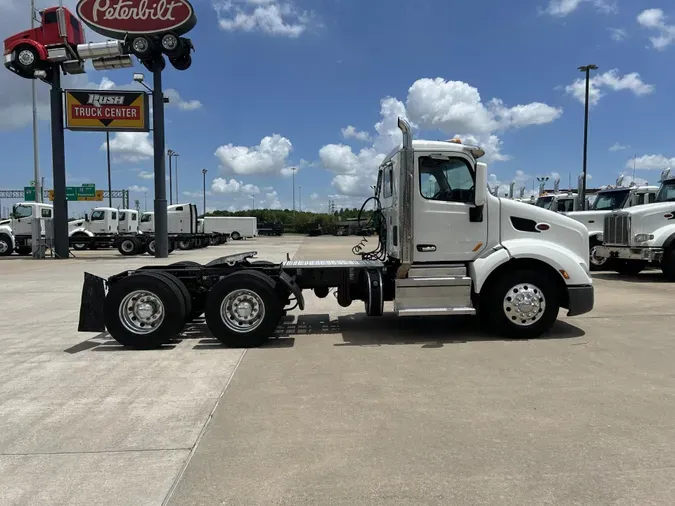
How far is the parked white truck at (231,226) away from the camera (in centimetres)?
5603

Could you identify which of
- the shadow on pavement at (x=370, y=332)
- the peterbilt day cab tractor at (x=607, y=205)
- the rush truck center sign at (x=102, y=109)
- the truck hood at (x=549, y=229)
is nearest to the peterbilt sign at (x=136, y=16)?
the rush truck center sign at (x=102, y=109)

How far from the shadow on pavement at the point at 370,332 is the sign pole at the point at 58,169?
18590 millimetres

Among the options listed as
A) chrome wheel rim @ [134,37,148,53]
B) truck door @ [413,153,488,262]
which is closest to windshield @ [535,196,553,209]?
truck door @ [413,153,488,262]

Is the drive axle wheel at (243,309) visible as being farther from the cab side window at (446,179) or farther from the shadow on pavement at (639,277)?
the shadow on pavement at (639,277)

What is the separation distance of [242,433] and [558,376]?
328 centimetres

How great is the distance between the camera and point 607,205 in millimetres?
16453

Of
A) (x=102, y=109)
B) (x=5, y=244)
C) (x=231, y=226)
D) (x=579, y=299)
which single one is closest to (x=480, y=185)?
(x=579, y=299)

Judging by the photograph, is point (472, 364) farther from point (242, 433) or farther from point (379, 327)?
point (242, 433)

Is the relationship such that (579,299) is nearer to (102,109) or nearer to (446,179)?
(446,179)

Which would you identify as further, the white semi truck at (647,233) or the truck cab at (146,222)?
the truck cab at (146,222)

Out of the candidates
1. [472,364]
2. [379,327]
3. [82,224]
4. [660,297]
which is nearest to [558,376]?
[472,364]

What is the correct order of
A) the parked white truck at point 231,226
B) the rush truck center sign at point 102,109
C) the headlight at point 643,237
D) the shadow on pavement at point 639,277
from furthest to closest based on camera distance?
1. the parked white truck at point 231,226
2. the rush truck center sign at point 102,109
3. the shadow on pavement at point 639,277
4. the headlight at point 643,237

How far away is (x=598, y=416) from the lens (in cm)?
413

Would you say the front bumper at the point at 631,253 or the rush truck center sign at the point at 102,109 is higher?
the rush truck center sign at the point at 102,109
